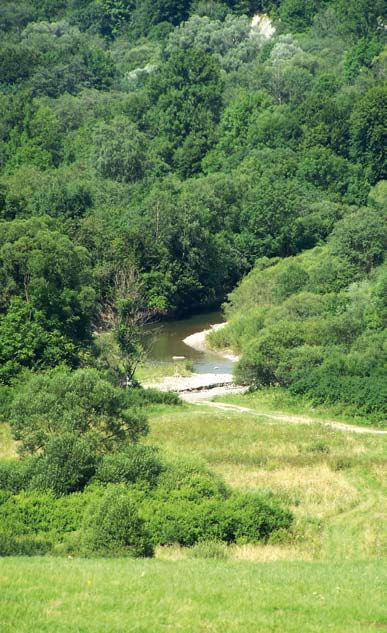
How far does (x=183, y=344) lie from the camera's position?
288 feet

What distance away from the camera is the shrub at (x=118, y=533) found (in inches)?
1193

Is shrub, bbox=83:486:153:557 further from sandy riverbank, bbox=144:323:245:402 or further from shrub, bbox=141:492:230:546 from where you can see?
sandy riverbank, bbox=144:323:245:402

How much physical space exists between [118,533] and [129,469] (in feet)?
26.3

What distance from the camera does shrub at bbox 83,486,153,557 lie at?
30.3 m

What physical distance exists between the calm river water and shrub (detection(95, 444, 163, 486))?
3828 cm

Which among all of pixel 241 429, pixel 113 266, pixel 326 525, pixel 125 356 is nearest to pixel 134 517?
pixel 326 525

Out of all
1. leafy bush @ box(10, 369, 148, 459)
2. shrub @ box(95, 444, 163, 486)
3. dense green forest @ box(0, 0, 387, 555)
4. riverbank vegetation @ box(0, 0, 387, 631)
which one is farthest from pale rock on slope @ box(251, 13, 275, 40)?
shrub @ box(95, 444, 163, 486)

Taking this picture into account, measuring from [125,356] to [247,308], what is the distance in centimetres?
1986

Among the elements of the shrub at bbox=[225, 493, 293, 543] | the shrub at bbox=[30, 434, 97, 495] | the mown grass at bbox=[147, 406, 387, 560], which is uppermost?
the shrub at bbox=[30, 434, 97, 495]

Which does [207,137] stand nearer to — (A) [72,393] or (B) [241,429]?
(B) [241,429]

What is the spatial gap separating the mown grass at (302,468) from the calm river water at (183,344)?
58.1ft

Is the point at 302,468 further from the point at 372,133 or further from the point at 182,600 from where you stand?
the point at 372,133

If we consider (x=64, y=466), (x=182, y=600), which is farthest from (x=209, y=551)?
(x=182, y=600)

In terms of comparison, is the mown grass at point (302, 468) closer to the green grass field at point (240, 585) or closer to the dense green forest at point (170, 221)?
the green grass field at point (240, 585)
